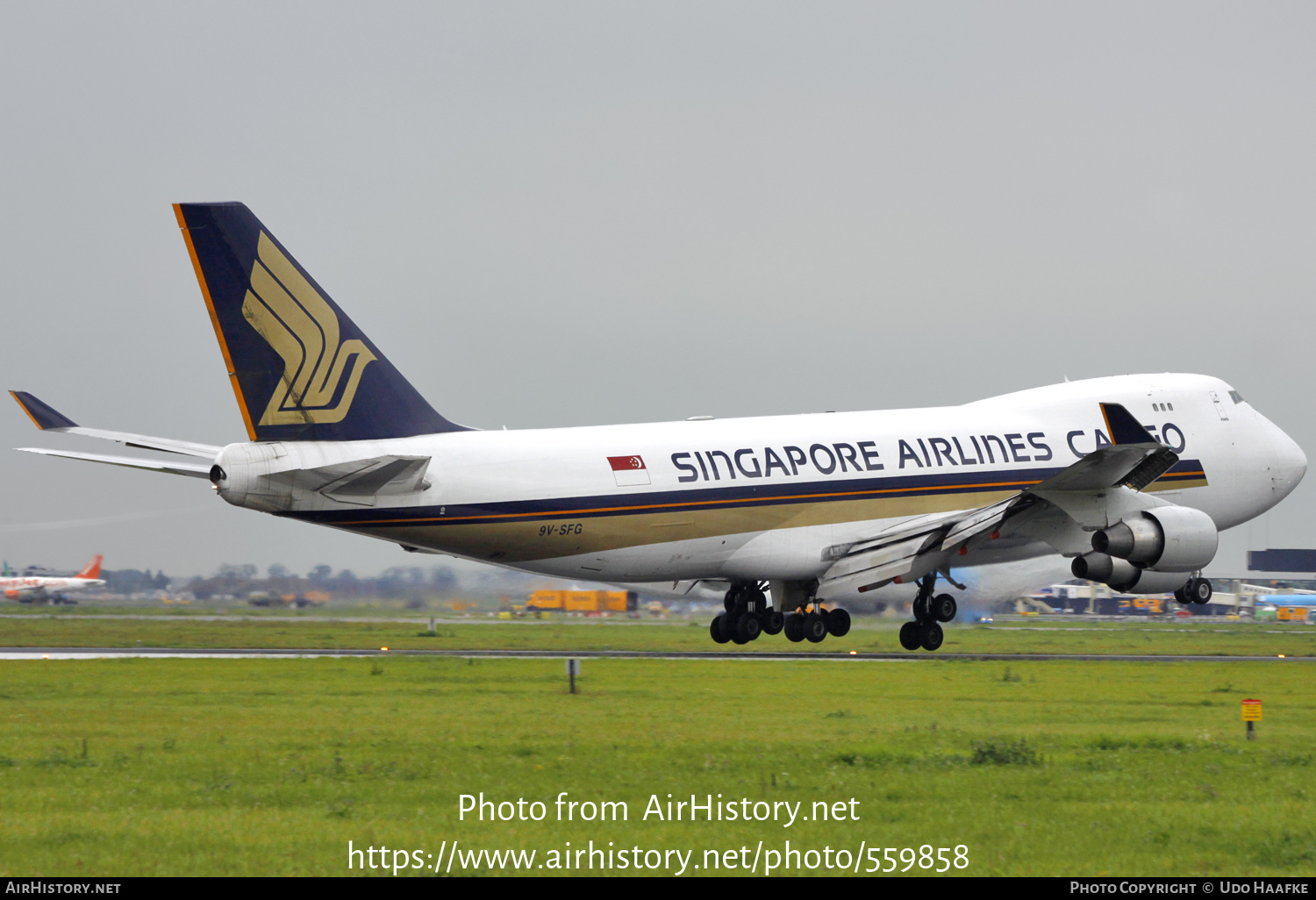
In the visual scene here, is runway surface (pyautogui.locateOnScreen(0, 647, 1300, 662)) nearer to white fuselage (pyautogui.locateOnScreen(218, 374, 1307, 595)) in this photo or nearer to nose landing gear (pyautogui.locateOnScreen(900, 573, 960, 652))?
nose landing gear (pyautogui.locateOnScreen(900, 573, 960, 652))

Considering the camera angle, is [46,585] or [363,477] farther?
[46,585]

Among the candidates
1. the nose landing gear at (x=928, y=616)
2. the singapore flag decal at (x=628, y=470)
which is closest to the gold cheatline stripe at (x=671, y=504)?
the singapore flag decal at (x=628, y=470)

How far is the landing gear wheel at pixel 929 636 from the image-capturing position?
135ft

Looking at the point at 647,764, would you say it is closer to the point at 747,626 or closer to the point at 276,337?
the point at 276,337

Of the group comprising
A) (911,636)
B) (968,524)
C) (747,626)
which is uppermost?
(968,524)

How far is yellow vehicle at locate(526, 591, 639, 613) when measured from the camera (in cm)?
8712

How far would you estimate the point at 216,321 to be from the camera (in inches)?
1199

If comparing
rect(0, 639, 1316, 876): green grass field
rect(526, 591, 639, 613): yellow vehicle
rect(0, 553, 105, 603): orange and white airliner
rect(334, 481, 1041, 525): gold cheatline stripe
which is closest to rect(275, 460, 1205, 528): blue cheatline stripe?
rect(334, 481, 1041, 525): gold cheatline stripe

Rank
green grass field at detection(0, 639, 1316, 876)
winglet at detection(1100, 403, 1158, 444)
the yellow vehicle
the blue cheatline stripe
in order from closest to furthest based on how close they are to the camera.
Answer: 1. green grass field at detection(0, 639, 1316, 876)
2. the blue cheatline stripe
3. winglet at detection(1100, 403, 1158, 444)
4. the yellow vehicle

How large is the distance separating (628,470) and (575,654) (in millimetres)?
21275

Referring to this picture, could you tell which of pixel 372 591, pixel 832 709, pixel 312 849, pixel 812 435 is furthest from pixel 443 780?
pixel 372 591

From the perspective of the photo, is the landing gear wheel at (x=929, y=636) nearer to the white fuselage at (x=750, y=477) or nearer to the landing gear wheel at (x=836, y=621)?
the landing gear wheel at (x=836, y=621)

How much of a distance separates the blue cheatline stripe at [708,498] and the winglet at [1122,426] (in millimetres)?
5035

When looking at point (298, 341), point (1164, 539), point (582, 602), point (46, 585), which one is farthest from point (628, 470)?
point (46, 585)
